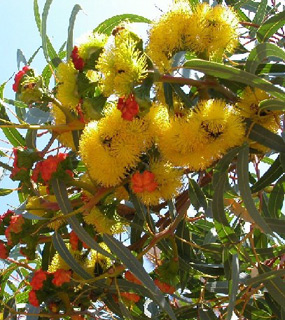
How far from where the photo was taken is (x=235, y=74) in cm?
121

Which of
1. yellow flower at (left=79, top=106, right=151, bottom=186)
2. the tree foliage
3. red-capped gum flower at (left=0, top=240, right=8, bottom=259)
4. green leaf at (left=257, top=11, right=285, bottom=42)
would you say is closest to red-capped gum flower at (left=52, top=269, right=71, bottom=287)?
the tree foliage

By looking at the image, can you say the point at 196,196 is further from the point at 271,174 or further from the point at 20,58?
the point at 20,58

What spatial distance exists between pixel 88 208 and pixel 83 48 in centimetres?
36

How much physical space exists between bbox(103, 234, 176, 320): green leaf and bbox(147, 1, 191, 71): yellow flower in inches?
17.0

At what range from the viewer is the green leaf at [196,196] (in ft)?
4.67

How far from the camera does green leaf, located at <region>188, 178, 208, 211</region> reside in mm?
1425

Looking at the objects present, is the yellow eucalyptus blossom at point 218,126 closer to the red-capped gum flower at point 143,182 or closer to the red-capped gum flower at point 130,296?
the red-capped gum flower at point 143,182

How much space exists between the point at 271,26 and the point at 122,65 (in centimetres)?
47

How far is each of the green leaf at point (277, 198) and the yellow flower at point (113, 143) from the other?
486 mm

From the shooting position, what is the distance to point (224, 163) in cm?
128

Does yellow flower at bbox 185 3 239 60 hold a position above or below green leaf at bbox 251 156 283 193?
above

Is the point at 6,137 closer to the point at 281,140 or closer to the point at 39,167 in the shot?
the point at 39,167

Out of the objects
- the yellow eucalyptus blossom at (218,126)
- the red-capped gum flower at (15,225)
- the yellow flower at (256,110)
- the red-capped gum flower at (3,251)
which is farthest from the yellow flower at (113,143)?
the red-capped gum flower at (3,251)

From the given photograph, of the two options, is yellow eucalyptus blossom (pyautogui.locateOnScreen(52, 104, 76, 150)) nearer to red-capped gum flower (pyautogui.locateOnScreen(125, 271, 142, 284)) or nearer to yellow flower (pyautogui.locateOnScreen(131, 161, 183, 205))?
yellow flower (pyautogui.locateOnScreen(131, 161, 183, 205))
